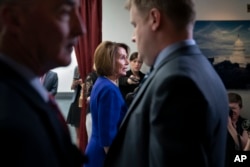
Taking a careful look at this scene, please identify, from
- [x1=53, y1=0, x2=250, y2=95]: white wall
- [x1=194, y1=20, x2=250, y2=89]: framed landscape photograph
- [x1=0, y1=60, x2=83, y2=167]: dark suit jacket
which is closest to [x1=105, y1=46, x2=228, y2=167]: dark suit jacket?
[x1=0, y1=60, x2=83, y2=167]: dark suit jacket

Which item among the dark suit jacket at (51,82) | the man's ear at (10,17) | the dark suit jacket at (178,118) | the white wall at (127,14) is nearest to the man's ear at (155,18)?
the dark suit jacket at (178,118)

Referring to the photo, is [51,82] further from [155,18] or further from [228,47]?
[155,18]

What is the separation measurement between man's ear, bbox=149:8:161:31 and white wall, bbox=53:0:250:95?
3.48m

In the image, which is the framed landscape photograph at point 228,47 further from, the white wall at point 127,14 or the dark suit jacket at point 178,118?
the dark suit jacket at point 178,118

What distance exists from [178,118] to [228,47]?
4.00m

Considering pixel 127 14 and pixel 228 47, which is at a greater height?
pixel 127 14

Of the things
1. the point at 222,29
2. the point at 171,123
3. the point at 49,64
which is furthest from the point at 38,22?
the point at 222,29

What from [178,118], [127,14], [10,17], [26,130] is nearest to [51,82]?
[127,14]

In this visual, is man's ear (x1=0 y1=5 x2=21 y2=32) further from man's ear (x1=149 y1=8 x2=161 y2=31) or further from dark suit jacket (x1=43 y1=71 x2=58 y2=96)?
dark suit jacket (x1=43 y1=71 x2=58 y2=96)

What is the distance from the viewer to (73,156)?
708mm

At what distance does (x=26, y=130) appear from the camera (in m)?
0.56

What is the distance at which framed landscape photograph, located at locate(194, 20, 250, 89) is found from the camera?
4.77 m

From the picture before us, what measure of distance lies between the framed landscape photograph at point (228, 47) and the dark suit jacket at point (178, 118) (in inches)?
145

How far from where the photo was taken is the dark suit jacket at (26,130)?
21.1 inches
